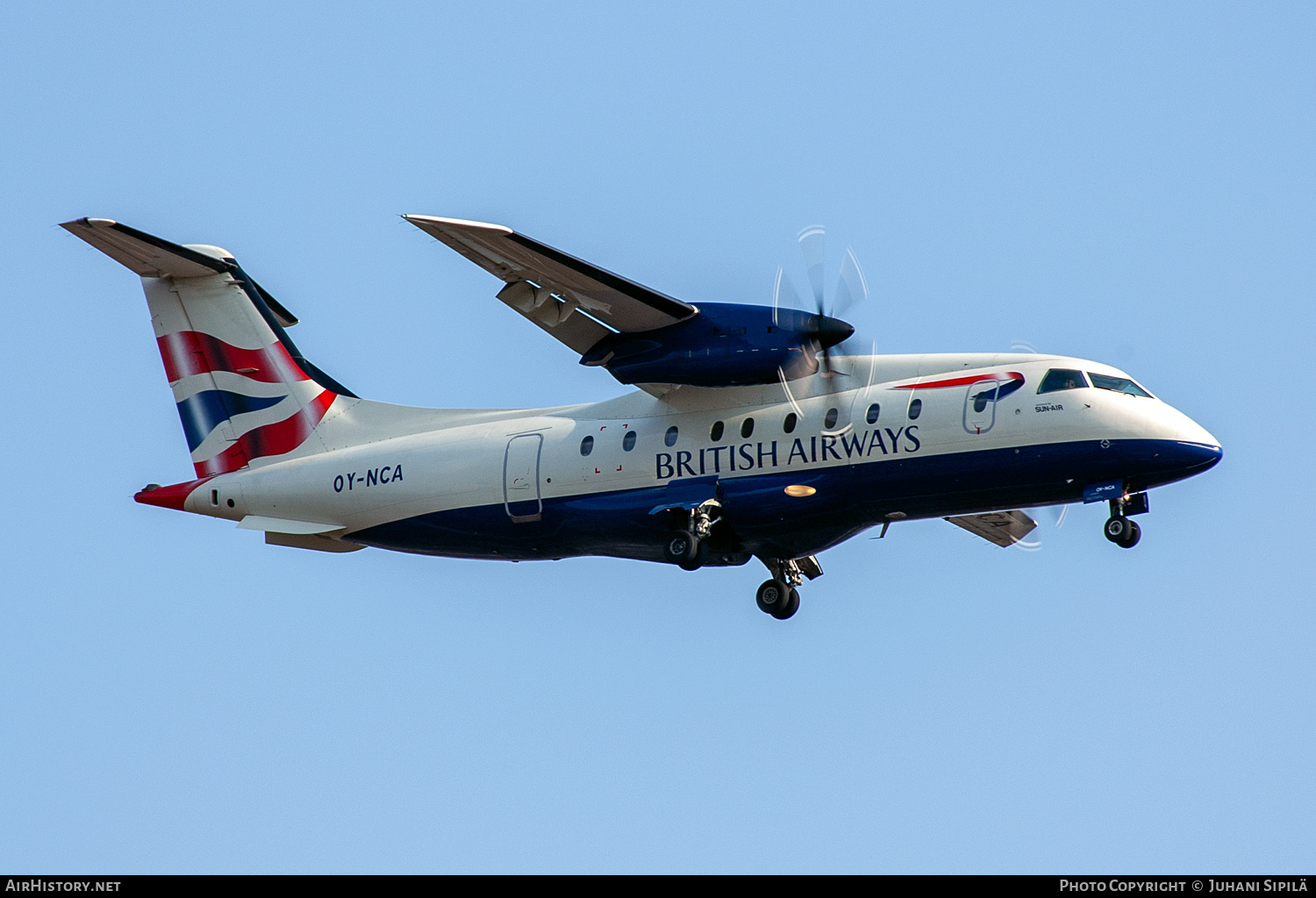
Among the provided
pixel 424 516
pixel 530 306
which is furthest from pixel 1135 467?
pixel 424 516

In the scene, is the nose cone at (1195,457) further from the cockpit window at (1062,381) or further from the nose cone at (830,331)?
the nose cone at (830,331)

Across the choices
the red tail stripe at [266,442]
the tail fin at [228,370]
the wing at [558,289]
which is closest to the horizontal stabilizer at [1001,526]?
the wing at [558,289]

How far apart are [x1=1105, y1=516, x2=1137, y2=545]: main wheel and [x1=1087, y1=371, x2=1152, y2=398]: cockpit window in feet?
4.28

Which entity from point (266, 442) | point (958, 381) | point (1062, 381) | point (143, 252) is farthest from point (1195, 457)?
point (143, 252)

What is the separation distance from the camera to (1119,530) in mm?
15297

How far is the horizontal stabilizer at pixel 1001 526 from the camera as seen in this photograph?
19.1 metres

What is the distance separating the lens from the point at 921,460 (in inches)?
624

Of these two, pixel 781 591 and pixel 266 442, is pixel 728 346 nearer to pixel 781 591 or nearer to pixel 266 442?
pixel 781 591

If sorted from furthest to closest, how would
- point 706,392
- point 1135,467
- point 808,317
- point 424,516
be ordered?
1. point 424,516
2. point 706,392
3. point 808,317
4. point 1135,467

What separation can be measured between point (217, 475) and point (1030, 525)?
1019cm

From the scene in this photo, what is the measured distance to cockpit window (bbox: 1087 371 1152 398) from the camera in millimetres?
15602

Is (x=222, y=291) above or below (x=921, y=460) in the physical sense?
above

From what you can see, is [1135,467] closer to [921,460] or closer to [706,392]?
[921,460]

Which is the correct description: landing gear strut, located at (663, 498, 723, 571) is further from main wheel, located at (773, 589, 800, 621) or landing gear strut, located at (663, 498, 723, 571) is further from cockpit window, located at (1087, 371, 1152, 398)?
cockpit window, located at (1087, 371, 1152, 398)
